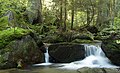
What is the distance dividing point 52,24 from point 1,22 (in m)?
9.42

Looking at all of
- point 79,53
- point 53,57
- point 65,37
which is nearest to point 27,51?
point 53,57

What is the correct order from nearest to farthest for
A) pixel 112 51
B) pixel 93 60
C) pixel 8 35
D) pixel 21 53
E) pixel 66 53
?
pixel 21 53 < pixel 112 51 < pixel 8 35 < pixel 93 60 < pixel 66 53

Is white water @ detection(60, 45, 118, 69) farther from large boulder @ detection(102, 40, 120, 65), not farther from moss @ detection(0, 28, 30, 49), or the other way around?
moss @ detection(0, 28, 30, 49)

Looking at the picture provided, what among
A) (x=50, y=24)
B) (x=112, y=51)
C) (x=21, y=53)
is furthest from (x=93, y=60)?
(x=50, y=24)

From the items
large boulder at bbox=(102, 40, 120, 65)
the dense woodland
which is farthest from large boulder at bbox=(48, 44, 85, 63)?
large boulder at bbox=(102, 40, 120, 65)

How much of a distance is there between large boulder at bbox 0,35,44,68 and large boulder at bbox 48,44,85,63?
0.66m

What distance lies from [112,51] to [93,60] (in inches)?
56.0

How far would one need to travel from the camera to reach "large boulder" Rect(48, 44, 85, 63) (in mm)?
12680

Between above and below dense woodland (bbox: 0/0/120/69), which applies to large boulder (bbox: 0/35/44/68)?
below

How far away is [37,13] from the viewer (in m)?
18.7

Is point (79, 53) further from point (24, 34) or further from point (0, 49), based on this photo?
point (0, 49)

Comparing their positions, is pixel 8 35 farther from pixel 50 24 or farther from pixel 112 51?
pixel 50 24

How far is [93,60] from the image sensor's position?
12641mm

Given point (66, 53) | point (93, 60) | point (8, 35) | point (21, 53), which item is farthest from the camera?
point (66, 53)
